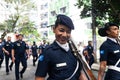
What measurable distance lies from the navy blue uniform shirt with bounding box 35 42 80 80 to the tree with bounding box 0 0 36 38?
160ft

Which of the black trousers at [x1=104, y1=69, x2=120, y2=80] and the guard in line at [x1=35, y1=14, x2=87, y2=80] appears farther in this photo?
the black trousers at [x1=104, y1=69, x2=120, y2=80]

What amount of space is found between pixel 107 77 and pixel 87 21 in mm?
46896

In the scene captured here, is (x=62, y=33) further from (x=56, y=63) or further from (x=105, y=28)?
(x=105, y=28)

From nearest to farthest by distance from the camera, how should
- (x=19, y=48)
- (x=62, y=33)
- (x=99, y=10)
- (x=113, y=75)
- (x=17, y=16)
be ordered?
(x=62, y=33) < (x=113, y=75) < (x=19, y=48) < (x=99, y=10) < (x=17, y=16)

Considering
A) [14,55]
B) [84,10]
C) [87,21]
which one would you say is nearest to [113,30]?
[14,55]

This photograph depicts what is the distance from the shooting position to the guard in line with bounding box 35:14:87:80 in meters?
3.77

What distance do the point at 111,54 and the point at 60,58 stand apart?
2.12 metres

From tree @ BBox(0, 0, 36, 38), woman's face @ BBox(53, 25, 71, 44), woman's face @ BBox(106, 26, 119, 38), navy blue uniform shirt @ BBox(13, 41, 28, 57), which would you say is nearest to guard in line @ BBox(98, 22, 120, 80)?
woman's face @ BBox(106, 26, 119, 38)

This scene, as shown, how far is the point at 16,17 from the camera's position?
5397 cm

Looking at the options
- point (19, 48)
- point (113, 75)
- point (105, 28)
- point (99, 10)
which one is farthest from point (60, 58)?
point (99, 10)

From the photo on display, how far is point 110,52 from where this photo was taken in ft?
19.0

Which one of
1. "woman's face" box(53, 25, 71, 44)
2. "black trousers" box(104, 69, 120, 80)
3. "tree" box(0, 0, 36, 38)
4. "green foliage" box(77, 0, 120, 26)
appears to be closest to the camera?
"woman's face" box(53, 25, 71, 44)

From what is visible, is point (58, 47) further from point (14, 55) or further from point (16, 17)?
point (16, 17)

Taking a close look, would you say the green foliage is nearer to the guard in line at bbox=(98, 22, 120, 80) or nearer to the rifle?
the guard in line at bbox=(98, 22, 120, 80)
